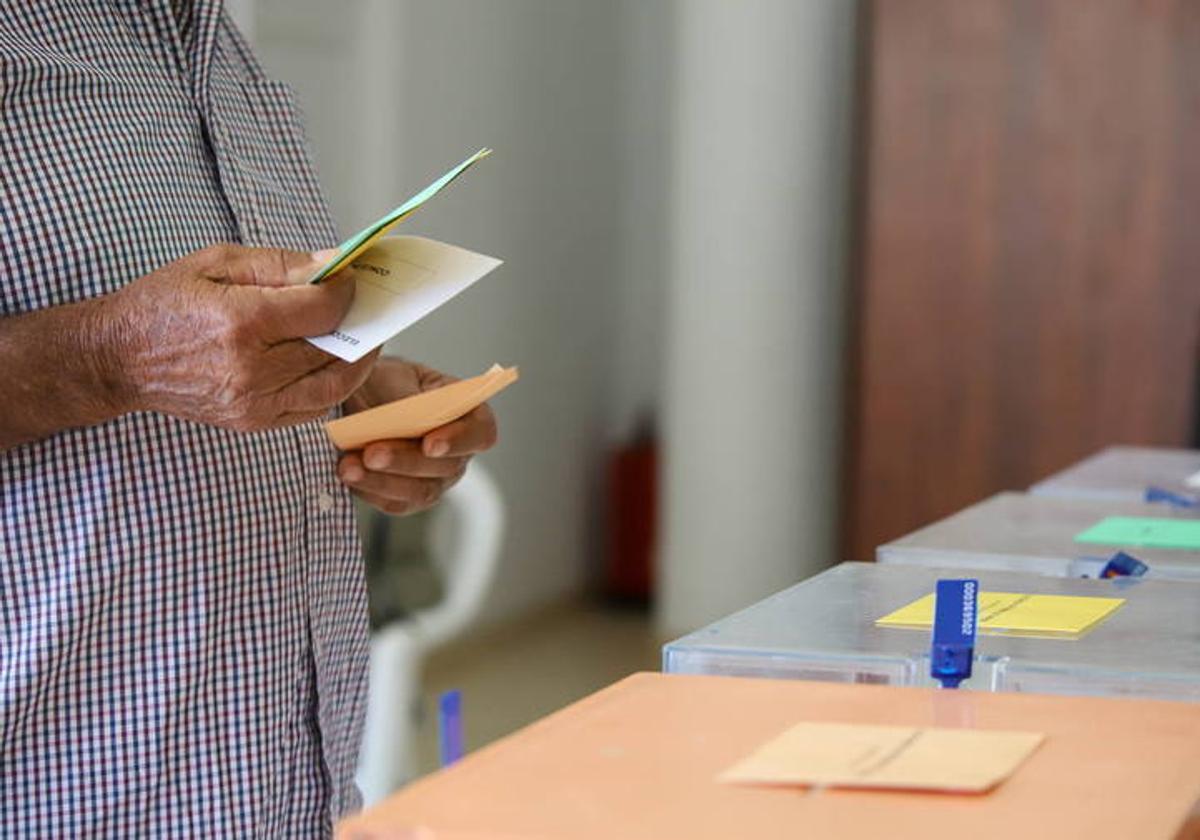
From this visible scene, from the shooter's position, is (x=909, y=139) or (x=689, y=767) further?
(x=909, y=139)

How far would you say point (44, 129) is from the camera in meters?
1.34

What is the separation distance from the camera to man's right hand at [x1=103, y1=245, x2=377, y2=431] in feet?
3.92

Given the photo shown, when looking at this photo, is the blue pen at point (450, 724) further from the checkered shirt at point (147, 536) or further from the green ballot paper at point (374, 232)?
the green ballot paper at point (374, 232)

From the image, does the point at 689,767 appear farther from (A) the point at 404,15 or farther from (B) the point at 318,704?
(A) the point at 404,15

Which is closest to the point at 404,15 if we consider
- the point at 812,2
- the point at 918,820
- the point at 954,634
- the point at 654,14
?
the point at 812,2

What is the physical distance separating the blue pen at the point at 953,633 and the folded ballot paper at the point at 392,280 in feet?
1.16

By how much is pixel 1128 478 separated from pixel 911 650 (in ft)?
4.32

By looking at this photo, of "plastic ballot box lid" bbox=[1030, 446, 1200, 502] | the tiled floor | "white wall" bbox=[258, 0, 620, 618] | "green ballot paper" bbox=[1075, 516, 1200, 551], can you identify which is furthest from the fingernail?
"white wall" bbox=[258, 0, 620, 618]

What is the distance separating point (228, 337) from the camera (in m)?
1.20

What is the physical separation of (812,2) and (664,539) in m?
1.51

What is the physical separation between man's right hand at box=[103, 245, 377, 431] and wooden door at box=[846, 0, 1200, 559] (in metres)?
3.56

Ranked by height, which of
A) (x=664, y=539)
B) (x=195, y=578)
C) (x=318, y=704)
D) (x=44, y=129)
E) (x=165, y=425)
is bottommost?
(x=664, y=539)

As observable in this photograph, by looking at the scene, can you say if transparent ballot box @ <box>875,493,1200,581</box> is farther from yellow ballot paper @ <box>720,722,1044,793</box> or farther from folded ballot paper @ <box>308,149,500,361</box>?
yellow ballot paper @ <box>720,722,1044,793</box>

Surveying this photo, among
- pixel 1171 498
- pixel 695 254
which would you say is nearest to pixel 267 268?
pixel 1171 498
